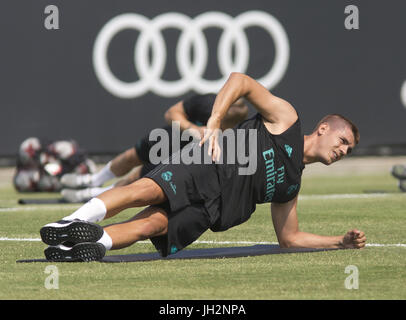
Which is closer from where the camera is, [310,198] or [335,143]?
[335,143]

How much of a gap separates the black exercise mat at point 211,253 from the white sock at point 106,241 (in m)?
0.22

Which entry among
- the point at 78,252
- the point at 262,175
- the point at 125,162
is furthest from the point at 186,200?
the point at 125,162

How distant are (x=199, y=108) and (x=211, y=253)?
263 centimetres

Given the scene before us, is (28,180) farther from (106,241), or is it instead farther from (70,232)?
(70,232)

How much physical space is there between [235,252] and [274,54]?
10.1 metres

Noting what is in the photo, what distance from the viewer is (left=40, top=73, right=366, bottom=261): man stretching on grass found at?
6496 millimetres

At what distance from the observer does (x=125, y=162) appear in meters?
11.2

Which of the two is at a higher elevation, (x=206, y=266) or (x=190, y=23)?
(x=190, y=23)

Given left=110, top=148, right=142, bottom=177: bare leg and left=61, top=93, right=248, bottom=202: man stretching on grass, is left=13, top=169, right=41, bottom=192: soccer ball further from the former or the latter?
left=110, top=148, right=142, bottom=177: bare leg

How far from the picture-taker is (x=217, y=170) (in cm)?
687

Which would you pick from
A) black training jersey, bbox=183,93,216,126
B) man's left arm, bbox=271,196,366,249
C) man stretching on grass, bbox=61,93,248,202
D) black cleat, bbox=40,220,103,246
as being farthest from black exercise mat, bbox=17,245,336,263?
black training jersey, bbox=183,93,216,126

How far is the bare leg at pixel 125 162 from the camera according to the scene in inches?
435

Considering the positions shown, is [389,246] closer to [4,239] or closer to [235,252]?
[235,252]
